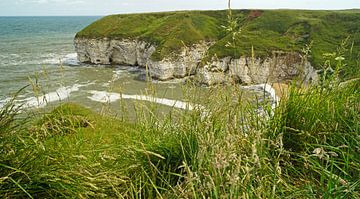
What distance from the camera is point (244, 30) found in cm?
5069

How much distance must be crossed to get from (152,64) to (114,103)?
15.3 m

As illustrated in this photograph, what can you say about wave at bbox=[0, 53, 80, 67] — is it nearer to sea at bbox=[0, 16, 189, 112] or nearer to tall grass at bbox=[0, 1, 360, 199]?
sea at bbox=[0, 16, 189, 112]

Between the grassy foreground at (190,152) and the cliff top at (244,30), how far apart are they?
136ft

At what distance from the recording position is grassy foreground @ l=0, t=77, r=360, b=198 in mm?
2605

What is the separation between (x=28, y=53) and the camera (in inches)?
2709

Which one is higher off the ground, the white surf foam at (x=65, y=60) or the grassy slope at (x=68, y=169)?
the grassy slope at (x=68, y=169)

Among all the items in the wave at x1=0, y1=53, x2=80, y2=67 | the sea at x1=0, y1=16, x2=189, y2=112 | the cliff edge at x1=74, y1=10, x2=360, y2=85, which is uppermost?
the cliff edge at x1=74, y1=10, x2=360, y2=85

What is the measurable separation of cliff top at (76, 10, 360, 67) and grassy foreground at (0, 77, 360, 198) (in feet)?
136

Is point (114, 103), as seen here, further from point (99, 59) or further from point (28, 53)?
point (28, 53)

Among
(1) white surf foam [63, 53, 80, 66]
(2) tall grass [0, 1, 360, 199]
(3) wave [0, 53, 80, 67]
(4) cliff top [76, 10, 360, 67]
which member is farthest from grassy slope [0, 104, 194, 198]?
(1) white surf foam [63, 53, 80, 66]

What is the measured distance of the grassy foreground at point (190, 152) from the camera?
2605 mm

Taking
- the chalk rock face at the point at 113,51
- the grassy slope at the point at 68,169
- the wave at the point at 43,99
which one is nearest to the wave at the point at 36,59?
the chalk rock face at the point at 113,51

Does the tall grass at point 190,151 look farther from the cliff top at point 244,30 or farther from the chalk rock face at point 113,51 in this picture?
the chalk rock face at point 113,51

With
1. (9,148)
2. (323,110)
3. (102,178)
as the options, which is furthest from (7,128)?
(323,110)
